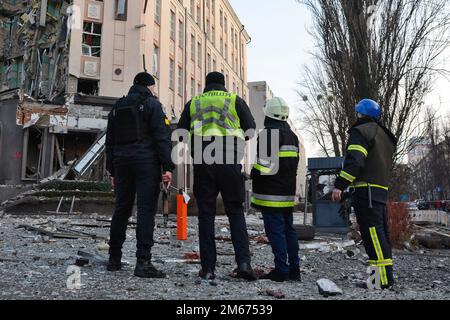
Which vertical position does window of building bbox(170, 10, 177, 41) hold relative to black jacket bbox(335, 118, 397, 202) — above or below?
above

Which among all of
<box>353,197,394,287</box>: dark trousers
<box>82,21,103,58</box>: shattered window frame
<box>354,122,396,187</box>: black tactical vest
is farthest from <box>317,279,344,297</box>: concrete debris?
<box>82,21,103,58</box>: shattered window frame

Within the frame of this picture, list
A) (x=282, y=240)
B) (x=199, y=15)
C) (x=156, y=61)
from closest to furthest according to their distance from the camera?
(x=282, y=240) < (x=156, y=61) < (x=199, y=15)

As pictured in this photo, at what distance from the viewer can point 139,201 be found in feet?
13.5

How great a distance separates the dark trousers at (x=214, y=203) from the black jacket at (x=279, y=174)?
0.26 meters

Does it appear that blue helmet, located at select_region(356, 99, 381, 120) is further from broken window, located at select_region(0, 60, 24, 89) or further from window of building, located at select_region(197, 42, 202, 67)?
window of building, located at select_region(197, 42, 202, 67)

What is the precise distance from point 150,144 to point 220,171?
0.75 m

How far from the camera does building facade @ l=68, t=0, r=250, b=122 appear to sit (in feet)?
70.0

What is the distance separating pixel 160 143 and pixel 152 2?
71.8 ft

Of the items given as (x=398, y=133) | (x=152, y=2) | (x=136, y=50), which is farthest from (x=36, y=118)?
(x=398, y=133)

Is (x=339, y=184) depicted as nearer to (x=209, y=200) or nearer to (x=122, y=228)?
(x=209, y=200)

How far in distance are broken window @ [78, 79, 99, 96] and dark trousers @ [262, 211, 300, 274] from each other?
1890 cm

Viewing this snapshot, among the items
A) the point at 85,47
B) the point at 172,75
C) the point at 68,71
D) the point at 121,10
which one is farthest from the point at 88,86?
the point at 172,75

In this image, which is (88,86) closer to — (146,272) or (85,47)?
(85,47)
